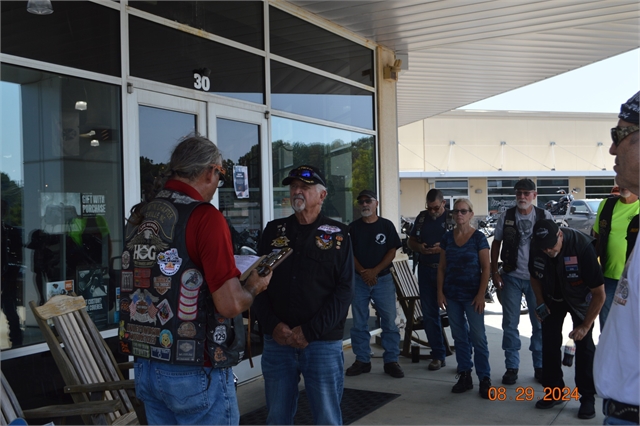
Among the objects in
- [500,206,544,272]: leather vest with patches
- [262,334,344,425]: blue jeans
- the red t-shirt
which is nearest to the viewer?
the red t-shirt

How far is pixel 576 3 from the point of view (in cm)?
717

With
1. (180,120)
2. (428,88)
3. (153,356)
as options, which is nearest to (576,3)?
(180,120)

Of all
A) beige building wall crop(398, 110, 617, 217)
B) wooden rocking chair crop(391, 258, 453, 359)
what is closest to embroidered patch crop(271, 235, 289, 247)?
wooden rocking chair crop(391, 258, 453, 359)

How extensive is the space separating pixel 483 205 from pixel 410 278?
1239 inches

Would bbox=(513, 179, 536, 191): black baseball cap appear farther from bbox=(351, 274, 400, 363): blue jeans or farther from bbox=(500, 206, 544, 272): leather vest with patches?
bbox=(351, 274, 400, 363): blue jeans

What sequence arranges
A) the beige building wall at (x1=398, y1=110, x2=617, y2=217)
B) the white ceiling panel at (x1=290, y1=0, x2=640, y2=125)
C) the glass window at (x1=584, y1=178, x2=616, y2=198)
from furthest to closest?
the glass window at (x1=584, y1=178, x2=616, y2=198), the beige building wall at (x1=398, y1=110, x2=617, y2=217), the white ceiling panel at (x1=290, y1=0, x2=640, y2=125)

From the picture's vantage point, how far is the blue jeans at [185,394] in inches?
98.4

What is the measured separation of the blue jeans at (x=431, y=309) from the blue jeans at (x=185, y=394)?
13.8 feet

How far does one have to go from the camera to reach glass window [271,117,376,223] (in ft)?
21.8

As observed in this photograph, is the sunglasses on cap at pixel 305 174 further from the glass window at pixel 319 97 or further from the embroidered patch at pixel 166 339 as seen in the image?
the glass window at pixel 319 97

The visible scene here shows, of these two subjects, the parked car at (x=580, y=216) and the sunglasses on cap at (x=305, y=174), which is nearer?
the sunglasses on cap at (x=305, y=174)

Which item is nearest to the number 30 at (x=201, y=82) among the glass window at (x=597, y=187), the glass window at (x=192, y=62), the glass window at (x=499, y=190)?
the glass window at (x=192, y=62)

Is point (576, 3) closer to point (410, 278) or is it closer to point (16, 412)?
point (410, 278)

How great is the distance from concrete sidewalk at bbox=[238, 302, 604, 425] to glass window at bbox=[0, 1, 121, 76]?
304cm
